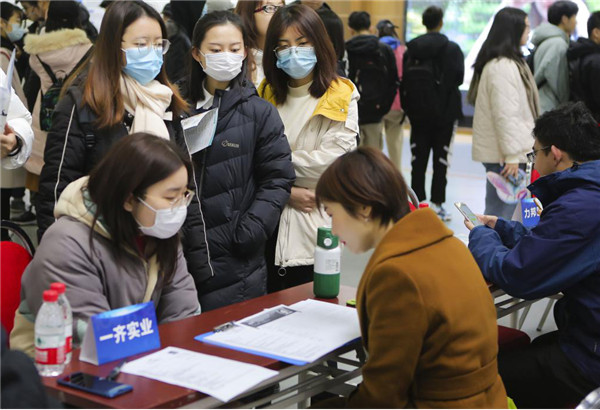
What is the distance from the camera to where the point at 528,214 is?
3287 mm

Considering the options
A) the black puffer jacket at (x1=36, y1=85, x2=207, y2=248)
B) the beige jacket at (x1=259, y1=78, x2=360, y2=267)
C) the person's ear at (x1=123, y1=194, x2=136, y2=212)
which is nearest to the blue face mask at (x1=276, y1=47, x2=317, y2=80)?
the beige jacket at (x1=259, y1=78, x2=360, y2=267)

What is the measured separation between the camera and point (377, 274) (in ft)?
5.91

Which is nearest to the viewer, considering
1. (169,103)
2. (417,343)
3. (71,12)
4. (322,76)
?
(417,343)

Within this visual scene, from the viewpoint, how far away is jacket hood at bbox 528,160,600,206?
2.53 metres

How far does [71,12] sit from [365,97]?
2776 mm

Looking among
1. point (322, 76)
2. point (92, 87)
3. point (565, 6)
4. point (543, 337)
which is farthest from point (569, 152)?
point (565, 6)

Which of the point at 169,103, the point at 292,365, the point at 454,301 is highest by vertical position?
the point at 169,103

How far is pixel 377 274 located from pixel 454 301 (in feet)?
0.62

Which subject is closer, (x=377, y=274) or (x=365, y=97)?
(x=377, y=274)

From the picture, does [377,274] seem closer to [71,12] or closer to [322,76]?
[322,76]

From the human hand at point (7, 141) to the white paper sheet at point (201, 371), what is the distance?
1.13 m

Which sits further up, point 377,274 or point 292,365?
point 377,274

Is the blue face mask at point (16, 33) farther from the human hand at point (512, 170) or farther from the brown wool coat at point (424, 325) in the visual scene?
the brown wool coat at point (424, 325)

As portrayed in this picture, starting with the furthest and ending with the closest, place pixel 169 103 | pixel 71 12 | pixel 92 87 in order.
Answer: pixel 71 12, pixel 169 103, pixel 92 87
